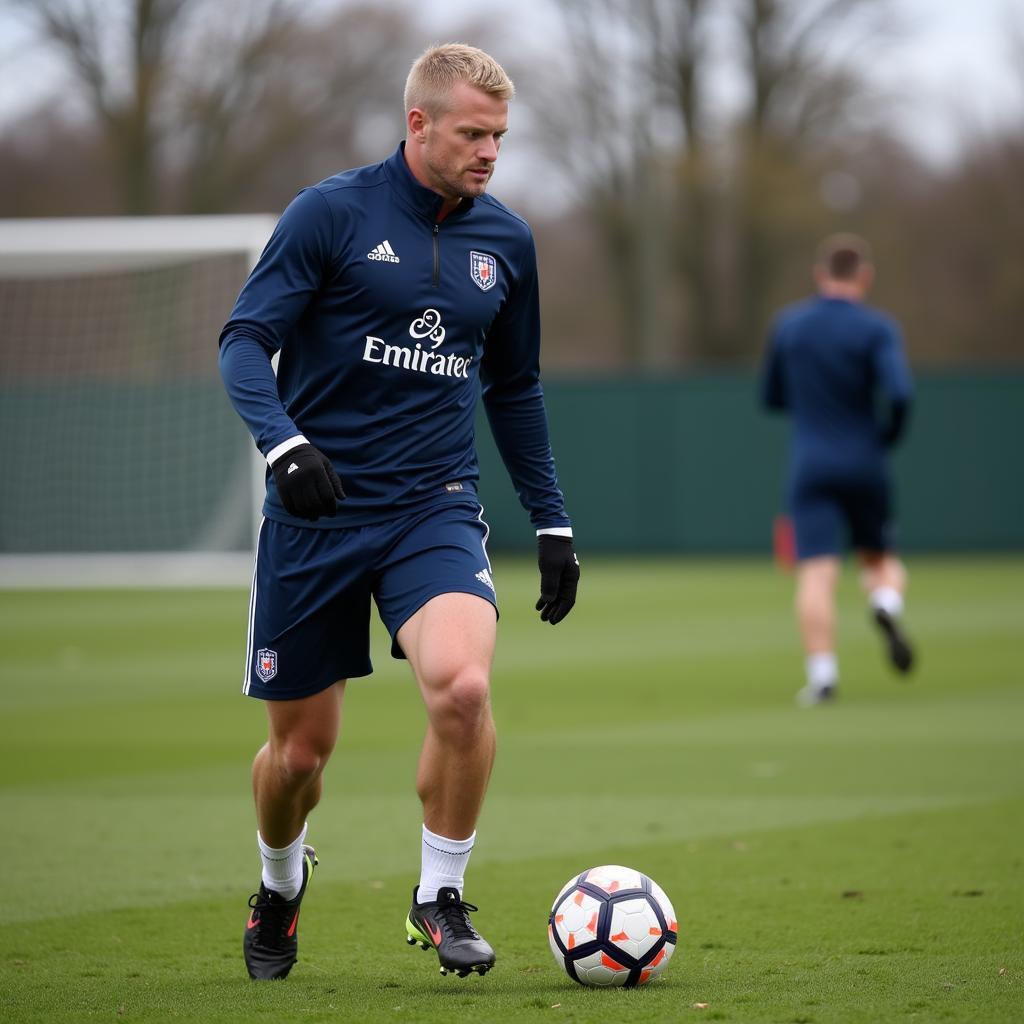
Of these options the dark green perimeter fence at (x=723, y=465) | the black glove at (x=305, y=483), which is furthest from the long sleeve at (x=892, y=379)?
the dark green perimeter fence at (x=723, y=465)

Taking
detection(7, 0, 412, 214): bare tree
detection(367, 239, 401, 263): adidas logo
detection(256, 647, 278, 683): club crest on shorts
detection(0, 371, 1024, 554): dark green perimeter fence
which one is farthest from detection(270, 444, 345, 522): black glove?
detection(7, 0, 412, 214): bare tree

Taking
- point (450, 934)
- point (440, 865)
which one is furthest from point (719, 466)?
point (450, 934)

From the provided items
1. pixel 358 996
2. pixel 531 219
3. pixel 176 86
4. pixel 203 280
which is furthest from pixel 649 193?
pixel 358 996

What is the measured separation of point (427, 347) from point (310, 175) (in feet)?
102

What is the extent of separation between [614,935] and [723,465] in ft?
73.8

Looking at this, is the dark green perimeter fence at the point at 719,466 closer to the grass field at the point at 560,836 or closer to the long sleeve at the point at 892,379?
the grass field at the point at 560,836

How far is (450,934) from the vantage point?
451 cm

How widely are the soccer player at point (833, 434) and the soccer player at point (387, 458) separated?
644 cm

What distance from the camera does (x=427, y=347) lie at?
4773 millimetres

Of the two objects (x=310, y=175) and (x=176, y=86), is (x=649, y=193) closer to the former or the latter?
(x=310, y=175)

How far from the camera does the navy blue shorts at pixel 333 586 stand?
466 cm

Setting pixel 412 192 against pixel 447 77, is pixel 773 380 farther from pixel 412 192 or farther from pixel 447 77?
pixel 447 77

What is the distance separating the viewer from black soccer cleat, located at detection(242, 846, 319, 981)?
15.6 ft

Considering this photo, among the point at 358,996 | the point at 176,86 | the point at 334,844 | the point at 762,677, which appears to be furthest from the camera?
the point at 176,86
